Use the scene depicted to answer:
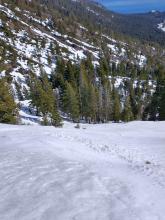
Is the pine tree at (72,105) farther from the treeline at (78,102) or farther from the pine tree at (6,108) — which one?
the pine tree at (6,108)

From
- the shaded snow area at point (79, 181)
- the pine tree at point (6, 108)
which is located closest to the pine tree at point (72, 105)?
the pine tree at point (6, 108)

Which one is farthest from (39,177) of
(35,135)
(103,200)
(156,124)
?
(156,124)

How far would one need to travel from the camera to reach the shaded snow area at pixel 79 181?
41.9 ft

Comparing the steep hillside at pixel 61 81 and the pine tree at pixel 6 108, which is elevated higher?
the steep hillside at pixel 61 81

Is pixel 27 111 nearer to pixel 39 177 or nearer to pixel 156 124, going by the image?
pixel 156 124

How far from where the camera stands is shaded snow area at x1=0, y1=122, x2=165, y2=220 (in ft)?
41.9

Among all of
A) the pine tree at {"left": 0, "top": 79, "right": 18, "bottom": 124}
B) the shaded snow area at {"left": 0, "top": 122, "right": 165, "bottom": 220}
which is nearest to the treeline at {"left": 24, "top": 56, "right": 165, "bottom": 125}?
the pine tree at {"left": 0, "top": 79, "right": 18, "bottom": 124}

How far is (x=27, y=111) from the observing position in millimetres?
90125

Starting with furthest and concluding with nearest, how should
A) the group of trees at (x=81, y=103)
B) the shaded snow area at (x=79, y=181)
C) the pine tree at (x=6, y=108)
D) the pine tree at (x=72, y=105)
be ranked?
1. the pine tree at (x=72, y=105)
2. the group of trees at (x=81, y=103)
3. the pine tree at (x=6, y=108)
4. the shaded snow area at (x=79, y=181)

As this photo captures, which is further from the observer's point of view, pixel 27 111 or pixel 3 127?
pixel 27 111

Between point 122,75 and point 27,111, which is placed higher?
point 122,75

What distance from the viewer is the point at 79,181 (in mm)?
15844

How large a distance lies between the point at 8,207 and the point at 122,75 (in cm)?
16701

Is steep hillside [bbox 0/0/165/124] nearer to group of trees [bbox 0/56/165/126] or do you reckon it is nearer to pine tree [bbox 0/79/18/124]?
group of trees [bbox 0/56/165/126]
